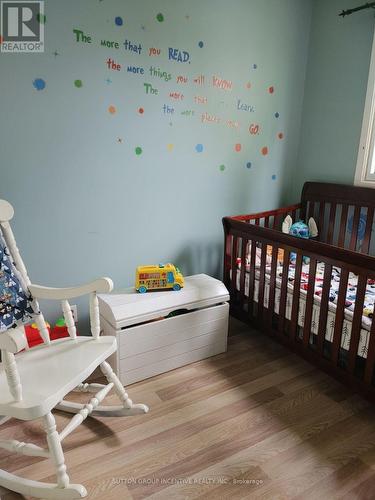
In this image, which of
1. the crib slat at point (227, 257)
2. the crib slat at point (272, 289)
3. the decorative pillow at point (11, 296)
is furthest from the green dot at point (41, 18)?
the crib slat at point (272, 289)

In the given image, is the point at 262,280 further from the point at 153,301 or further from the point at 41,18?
the point at 41,18

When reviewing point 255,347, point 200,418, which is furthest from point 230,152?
point 200,418

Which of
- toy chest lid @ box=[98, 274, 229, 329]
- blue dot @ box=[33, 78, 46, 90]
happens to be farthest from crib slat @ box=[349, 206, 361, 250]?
blue dot @ box=[33, 78, 46, 90]

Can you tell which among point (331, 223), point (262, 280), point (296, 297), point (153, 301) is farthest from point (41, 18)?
point (331, 223)

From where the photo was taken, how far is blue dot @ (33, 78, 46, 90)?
1.68 meters

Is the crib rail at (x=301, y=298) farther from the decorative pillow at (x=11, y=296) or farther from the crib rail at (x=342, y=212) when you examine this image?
the decorative pillow at (x=11, y=296)

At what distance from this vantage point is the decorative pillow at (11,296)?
134 cm

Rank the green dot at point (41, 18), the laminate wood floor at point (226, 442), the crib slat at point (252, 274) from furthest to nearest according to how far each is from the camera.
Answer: the crib slat at point (252, 274) → the green dot at point (41, 18) → the laminate wood floor at point (226, 442)

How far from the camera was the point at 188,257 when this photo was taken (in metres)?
2.38

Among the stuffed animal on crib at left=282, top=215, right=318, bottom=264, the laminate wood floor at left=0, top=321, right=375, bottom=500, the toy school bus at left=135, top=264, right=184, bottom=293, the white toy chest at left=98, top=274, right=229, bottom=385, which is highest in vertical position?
the stuffed animal on crib at left=282, top=215, right=318, bottom=264

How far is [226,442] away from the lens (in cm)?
143

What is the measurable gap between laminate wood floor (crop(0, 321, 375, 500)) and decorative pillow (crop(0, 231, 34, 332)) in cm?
49

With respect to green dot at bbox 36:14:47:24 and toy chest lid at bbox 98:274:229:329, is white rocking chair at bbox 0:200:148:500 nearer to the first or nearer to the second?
toy chest lid at bbox 98:274:229:329

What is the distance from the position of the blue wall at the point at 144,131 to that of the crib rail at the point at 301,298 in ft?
1.10
